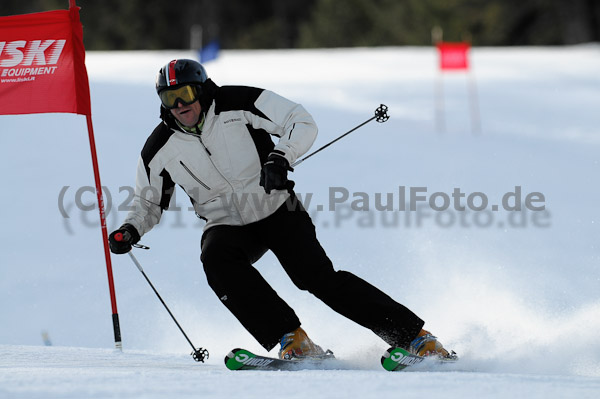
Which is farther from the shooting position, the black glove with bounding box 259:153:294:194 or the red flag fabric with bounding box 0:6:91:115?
the red flag fabric with bounding box 0:6:91:115

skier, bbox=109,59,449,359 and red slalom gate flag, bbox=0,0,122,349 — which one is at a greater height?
red slalom gate flag, bbox=0,0,122,349

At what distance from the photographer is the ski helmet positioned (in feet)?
13.2

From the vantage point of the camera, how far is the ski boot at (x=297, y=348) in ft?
12.7

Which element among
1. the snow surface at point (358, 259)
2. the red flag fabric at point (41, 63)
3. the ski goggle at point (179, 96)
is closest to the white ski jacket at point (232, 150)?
the ski goggle at point (179, 96)

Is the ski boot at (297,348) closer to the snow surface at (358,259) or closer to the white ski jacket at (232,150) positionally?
the snow surface at (358,259)

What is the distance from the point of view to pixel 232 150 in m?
4.12

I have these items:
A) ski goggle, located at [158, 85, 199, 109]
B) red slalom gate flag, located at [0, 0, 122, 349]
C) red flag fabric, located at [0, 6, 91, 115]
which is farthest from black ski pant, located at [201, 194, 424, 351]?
red flag fabric, located at [0, 6, 91, 115]

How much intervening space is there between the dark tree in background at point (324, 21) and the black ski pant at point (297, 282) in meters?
22.9

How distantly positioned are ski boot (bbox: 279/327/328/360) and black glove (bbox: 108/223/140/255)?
90cm

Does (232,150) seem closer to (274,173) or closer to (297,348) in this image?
(274,173)

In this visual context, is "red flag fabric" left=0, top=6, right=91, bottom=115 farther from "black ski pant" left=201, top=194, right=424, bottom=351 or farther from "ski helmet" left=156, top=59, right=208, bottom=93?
"black ski pant" left=201, top=194, right=424, bottom=351

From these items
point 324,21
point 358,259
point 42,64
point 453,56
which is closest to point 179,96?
point 42,64

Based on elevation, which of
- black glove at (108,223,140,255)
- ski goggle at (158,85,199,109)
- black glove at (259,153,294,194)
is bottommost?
black glove at (108,223,140,255)

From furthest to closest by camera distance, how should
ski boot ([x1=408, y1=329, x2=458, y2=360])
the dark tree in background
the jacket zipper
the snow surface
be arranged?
the dark tree in background → the jacket zipper → ski boot ([x1=408, y1=329, x2=458, y2=360]) → the snow surface
